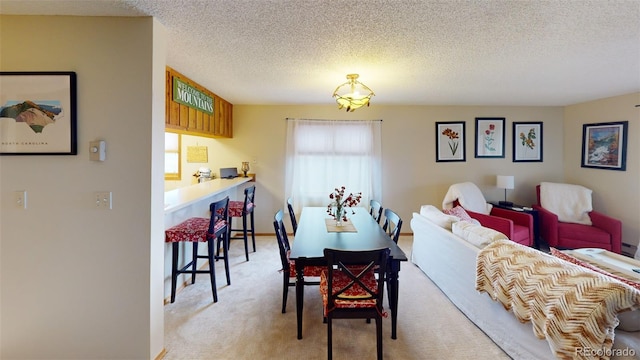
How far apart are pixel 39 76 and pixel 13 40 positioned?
0.29 m

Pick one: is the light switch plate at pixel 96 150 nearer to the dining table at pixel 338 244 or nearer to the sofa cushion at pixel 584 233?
the dining table at pixel 338 244

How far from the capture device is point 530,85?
11.2 feet

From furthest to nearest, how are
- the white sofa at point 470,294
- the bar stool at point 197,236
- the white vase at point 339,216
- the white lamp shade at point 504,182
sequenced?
the white lamp shade at point 504,182
the white vase at point 339,216
the bar stool at point 197,236
the white sofa at point 470,294

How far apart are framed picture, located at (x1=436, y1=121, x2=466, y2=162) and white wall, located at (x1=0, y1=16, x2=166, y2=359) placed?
4469 millimetres

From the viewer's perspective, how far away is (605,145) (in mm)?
4219

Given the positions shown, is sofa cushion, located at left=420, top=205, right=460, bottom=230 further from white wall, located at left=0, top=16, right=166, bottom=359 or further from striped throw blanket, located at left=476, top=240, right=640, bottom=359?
white wall, located at left=0, top=16, right=166, bottom=359

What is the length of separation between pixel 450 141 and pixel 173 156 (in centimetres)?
502

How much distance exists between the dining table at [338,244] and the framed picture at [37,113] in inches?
68.4

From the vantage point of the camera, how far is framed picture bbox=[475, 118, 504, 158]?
4785 millimetres

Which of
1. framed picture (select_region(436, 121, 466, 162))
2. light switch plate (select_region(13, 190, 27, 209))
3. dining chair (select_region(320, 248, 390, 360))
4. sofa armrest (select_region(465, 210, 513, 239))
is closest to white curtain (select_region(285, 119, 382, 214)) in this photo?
framed picture (select_region(436, 121, 466, 162))

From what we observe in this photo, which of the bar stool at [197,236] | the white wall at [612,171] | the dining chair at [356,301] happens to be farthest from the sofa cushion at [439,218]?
the white wall at [612,171]

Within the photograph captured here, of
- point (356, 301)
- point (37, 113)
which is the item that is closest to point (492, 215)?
point (356, 301)

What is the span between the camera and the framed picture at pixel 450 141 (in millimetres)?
4785

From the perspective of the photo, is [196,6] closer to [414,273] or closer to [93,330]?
[93,330]
